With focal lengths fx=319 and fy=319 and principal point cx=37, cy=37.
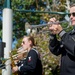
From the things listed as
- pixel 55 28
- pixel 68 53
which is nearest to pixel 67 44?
pixel 68 53

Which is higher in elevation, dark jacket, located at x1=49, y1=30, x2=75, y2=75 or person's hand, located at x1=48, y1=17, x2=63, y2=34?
person's hand, located at x1=48, y1=17, x2=63, y2=34

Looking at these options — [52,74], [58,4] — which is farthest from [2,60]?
[58,4]

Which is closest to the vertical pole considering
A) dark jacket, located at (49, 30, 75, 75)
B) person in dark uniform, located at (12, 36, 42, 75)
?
person in dark uniform, located at (12, 36, 42, 75)

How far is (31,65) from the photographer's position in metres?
4.06

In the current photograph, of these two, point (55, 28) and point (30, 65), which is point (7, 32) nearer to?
point (30, 65)

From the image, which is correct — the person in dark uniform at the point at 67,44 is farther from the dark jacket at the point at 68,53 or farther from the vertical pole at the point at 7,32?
the vertical pole at the point at 7,32

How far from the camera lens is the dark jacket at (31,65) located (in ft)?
13.3

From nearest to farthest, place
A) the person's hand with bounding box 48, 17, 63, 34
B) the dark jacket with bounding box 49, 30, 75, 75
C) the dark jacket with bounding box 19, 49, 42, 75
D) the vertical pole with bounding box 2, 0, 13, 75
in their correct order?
the dark jacket with bounding box 49, 30, 75, 75 < the person's hand with bounding box 48, 17, 63, 34 < the dark jacket with bounding box 19, 49, 42, 75 < the vertical pole with bounding box 2, 0, 13, 75

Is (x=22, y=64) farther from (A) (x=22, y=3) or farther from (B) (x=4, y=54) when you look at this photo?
(A) (x=22, y=3)

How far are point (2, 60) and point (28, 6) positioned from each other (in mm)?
17366

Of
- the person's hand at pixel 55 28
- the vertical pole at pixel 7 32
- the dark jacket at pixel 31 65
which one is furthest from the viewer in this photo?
the vertical pole at pixel 7 32

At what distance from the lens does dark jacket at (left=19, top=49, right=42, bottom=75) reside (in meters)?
4.06

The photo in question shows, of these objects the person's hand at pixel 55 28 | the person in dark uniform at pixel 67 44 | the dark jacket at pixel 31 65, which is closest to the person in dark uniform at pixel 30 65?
the dark jacket at pixel 31 65

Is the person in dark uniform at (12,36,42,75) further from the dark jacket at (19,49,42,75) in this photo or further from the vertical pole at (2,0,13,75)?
the vertical pole at (2,0,13,75)
